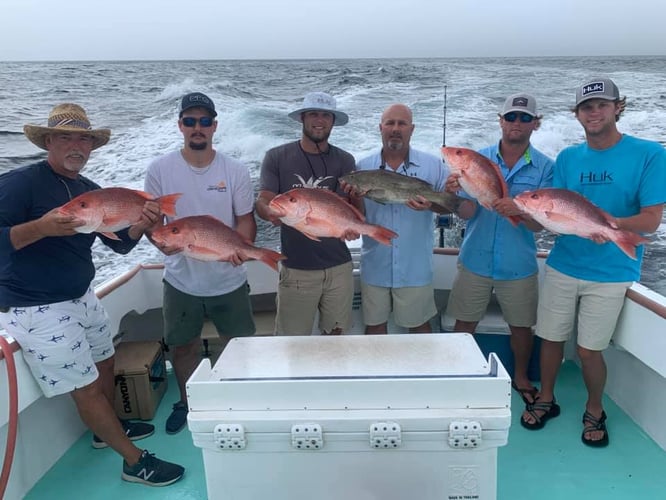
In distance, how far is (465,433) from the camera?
178 cm

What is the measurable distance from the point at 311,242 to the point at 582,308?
1.62m

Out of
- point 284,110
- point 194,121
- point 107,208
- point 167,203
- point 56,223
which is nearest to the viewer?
point 56,223

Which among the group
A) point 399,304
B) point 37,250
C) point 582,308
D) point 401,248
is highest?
Result: point 37,250

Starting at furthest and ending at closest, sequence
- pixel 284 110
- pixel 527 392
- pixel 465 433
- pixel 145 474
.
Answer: pixel 284 110 < pixel 527 392 < pixel 145 474 < pixel 465 433

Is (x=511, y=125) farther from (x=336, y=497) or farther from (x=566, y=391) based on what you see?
(x=336, y=497)

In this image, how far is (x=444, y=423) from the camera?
5.87ft

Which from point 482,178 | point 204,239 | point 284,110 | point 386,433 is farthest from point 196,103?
point 284,110

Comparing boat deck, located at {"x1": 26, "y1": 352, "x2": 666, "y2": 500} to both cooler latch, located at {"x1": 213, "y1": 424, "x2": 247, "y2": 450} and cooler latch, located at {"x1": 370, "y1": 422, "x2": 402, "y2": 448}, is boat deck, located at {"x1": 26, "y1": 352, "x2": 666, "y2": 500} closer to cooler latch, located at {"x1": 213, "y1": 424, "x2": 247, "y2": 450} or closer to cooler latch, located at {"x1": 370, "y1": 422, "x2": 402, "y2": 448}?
cooler latch, located at {"x1": 213, "y1": 424, "x2": 247, "y2": 450}

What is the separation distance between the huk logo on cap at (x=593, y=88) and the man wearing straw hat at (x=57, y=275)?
228 cm

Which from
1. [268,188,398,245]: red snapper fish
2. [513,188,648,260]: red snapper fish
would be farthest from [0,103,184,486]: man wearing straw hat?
[513,188,648,260]: red snapper fish

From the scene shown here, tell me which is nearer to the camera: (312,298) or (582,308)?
(582,308)

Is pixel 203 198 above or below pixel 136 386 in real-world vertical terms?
above

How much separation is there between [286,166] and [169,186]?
0.69 m

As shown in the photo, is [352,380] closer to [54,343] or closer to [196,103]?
[54,343]
